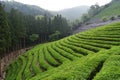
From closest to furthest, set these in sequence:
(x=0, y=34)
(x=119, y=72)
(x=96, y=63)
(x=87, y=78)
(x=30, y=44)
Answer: (x=119, y=72), (x=87, y=78), (x=96, y=63), (x=0, y=34), (x=30, y=44)

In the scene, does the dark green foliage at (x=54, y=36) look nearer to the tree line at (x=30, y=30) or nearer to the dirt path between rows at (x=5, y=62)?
the tree line at (x=30, y=30)

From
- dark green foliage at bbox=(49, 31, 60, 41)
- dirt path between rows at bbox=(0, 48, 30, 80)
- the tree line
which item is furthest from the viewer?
dark green foliage at bbox=(49, 31, 60, 41)

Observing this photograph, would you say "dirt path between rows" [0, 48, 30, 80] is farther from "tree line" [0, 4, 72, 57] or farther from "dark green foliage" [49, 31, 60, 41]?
"dark green foliage" [49, 31, 60, 41]

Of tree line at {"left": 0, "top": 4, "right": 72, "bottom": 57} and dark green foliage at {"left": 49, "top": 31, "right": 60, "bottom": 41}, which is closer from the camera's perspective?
tree line at {"left": 0, "top": 4, "right": 72, "bottom": 57}

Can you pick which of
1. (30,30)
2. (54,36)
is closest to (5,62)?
(30,30)

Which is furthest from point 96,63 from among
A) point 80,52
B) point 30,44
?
point 30,44

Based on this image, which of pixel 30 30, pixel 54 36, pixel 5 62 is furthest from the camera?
pixel 54 36

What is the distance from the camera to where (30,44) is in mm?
110625

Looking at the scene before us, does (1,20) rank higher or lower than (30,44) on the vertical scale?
higher

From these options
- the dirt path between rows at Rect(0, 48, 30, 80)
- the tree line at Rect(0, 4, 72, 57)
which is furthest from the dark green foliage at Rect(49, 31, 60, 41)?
the dirt path between rows at Rect(0, 48, 30, 80)

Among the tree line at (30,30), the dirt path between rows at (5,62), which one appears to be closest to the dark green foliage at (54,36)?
the tree line at (30,30)

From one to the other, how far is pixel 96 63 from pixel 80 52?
1571cm

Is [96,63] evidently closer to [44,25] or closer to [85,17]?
[44,25]

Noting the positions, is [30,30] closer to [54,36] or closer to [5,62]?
[54,36]
